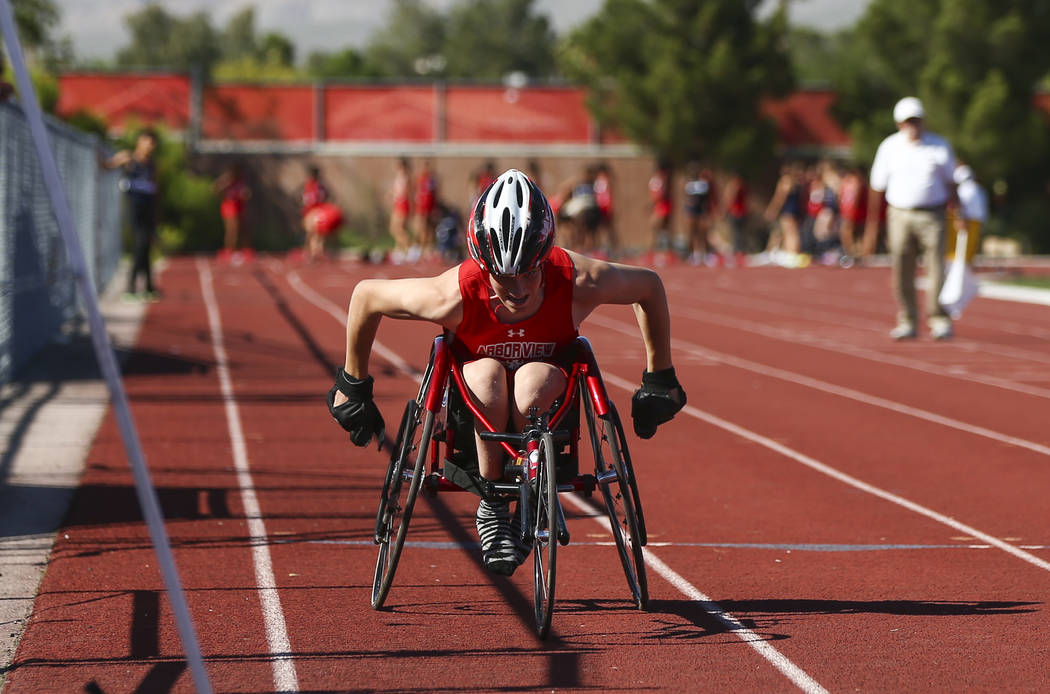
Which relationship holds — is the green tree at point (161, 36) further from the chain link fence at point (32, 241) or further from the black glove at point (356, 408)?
the black glove at point (356, 408)

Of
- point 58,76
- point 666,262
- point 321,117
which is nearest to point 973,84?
point 666,262

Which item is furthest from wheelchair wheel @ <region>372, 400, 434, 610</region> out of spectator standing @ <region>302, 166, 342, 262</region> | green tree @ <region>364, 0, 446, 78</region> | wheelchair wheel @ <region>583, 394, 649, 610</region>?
green tree @ <region>364, 0, 446, 78</region>

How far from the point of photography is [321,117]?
1581 inches

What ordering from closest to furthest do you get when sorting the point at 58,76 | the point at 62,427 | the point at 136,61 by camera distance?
the point at 62,427, the point at 58,76, the point at 136,61

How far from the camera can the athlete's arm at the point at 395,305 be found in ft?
17.6

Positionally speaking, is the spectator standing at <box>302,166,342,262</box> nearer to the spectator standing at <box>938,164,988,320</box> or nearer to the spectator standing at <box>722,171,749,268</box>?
the spectator standing at <box>722,171,749,268</box>

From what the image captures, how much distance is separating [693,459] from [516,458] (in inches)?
154

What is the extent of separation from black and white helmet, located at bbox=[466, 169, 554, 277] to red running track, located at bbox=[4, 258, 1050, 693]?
1.21m

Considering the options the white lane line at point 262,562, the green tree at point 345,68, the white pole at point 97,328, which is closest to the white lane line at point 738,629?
the white lane line at point 262,562

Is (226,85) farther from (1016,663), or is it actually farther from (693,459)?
(1016,663)

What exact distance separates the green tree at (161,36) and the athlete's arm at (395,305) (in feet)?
400

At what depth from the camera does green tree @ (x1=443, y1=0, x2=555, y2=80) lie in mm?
120875

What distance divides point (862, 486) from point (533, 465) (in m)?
3.53

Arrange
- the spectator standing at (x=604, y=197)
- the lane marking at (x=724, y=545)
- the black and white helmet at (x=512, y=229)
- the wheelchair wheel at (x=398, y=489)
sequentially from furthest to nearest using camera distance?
the spectator standing at (x=604, y=197) → the lane marking at (x=724, y=545) → the wheelchair wheel at (x=398, y=489) → the black and white helmet at (x=512, y=229)
